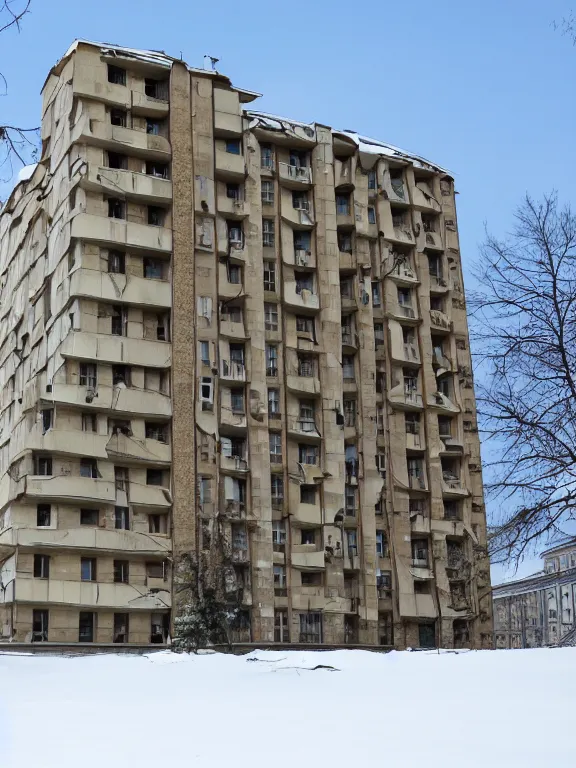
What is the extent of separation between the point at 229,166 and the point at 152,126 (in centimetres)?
462

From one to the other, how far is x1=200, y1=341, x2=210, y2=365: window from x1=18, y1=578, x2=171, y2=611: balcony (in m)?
11.8

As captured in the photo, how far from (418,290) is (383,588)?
1813cm

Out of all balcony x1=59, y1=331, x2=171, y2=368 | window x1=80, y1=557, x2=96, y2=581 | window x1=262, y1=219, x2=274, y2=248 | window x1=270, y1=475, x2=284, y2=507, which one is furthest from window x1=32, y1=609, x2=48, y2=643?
window x1=262, y1=219, x2=274, y2=248

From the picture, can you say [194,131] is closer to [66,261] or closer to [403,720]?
[66,261]

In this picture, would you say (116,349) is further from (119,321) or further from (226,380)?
(226,380)

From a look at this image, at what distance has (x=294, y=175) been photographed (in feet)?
200

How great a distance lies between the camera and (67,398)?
50.5 m

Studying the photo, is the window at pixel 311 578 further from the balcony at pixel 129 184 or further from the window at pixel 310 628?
the balcony at pixel 129 184

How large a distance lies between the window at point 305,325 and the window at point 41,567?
749 inches

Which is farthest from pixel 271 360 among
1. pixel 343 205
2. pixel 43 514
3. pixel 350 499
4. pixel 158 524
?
pixel 43 514

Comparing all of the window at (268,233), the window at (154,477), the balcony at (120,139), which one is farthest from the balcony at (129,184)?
the window at (154,477)

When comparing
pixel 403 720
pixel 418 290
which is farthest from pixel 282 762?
pixel 418 290

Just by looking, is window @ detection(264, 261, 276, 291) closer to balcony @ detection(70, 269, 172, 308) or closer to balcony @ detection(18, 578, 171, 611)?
balcony @ detection(70, 269, 172, 308)

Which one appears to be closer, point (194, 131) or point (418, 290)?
point (194, 131)
